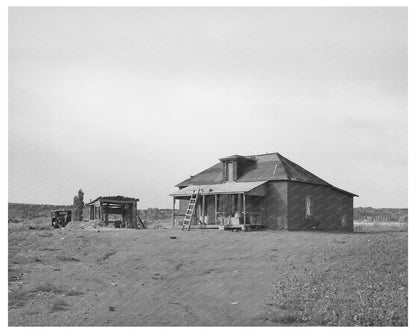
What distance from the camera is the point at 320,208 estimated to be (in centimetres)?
3438

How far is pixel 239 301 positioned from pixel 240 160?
69.8 ft

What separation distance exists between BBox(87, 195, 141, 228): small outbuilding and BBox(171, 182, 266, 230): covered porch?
323 centimetres

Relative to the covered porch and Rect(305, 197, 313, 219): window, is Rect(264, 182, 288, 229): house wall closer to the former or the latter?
the covered porch

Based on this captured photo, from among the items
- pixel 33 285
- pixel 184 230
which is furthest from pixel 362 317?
pixel 184 230

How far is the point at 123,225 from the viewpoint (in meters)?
35.2

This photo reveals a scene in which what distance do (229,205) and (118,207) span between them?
8456 mm

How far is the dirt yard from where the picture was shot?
13523mm

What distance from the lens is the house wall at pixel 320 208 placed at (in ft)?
105

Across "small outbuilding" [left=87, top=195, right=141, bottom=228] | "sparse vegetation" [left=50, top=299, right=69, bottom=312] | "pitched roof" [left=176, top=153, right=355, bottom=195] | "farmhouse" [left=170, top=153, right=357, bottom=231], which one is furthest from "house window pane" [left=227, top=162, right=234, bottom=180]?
"sparse vegetation" [left=50, top=299, right=69, bottom=312]

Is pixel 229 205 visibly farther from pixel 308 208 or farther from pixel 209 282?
pixel 209 282

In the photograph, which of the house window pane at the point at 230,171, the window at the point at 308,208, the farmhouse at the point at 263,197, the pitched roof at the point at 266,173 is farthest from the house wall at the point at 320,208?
the house window pane at the point at 230,171

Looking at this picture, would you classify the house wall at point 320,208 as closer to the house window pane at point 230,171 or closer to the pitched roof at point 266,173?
the pitched roof at point 266,173

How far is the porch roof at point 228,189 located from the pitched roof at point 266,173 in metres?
1.03

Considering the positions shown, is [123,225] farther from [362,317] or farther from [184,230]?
[362,317]
